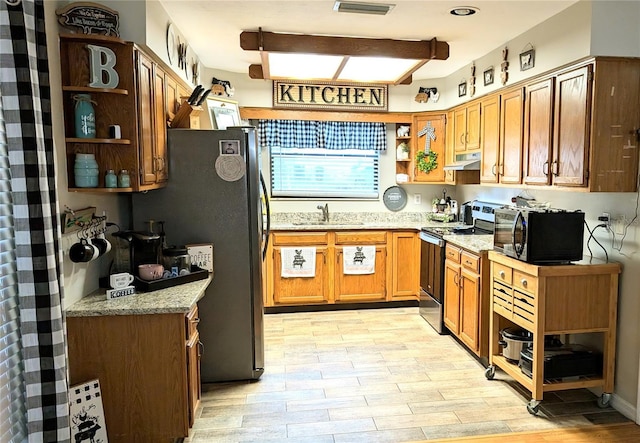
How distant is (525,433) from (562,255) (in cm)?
109

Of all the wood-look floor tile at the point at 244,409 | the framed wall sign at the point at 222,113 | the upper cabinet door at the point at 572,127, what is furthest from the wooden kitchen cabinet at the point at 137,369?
the upper cabinet door at the point at 572,127

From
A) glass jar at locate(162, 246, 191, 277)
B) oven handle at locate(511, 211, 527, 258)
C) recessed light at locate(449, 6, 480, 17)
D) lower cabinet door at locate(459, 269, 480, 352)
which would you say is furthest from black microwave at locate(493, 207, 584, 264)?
glass jar at locate(162, 246, 191, 277)

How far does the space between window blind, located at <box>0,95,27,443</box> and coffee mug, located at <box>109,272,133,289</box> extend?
69 centimetres

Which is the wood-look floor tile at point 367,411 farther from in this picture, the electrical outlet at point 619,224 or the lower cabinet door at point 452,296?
the electrical outlet at point 619,224

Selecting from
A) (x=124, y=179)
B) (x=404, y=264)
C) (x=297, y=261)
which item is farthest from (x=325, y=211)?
(x=124, y=179)

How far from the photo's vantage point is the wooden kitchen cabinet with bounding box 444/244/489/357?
3502 millimetres

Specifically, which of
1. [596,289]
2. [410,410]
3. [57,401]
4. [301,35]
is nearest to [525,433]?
[410,410]

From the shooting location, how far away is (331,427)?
8.93ft

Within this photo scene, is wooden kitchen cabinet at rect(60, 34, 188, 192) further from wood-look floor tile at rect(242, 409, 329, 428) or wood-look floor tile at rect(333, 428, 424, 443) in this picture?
wood-look floor tile at rect(333, 428, 424, 443)

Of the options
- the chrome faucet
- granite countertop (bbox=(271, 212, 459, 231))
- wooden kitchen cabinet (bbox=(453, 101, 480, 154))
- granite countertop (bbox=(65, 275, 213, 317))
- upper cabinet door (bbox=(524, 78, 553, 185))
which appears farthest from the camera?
the chrome faucet

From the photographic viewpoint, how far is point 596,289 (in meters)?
2.87

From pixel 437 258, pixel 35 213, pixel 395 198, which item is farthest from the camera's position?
pixel 395 198

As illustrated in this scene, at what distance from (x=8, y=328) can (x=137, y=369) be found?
72 cm

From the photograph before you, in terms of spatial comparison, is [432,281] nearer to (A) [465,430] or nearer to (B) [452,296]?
(B) [452,296]
